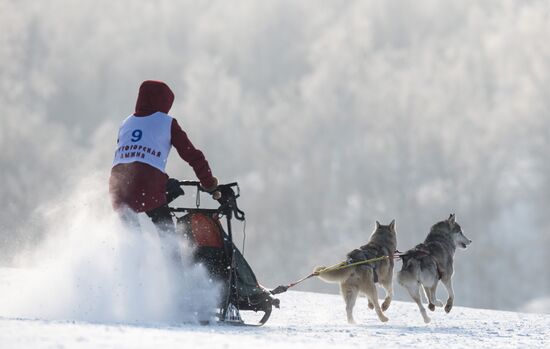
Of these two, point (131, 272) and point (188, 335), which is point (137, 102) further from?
point (188, 335)

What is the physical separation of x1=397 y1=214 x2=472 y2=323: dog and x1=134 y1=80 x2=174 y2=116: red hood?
171 inches

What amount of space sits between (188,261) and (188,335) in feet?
6.17

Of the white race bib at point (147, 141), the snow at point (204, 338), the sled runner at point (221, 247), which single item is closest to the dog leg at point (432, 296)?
the snow at point (204, 338)

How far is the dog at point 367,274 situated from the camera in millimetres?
8844

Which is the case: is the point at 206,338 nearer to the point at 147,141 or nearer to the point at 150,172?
the point at 150,172

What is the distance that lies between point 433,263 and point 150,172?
192 inches

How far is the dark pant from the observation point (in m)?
6.48

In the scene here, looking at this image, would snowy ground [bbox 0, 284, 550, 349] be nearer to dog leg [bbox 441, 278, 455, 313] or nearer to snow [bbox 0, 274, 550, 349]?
snow [bbox 0, 274, 550, 349]

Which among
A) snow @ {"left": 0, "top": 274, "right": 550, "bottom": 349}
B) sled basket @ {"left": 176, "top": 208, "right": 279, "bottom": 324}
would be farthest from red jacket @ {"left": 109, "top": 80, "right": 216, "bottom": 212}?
snow @ {"left": 0, "top": 274, "right": 550, "bottom": 349}

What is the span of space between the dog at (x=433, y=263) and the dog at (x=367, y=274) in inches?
11.7

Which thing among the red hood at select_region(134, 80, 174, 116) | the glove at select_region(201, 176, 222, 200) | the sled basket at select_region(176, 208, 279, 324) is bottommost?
the sled basket at select_region(176, 208, 279, 324)

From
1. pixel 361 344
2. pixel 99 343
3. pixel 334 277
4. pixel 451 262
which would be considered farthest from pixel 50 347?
pixel 451 262

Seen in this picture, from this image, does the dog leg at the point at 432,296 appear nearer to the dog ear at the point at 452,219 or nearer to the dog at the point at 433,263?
the dog at the point at 433,263

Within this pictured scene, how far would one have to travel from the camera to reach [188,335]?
480cm
